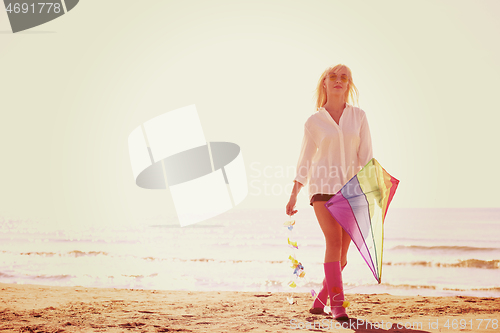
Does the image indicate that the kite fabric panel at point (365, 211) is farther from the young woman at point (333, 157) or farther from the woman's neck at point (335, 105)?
the woman's neck at point (335, 105)

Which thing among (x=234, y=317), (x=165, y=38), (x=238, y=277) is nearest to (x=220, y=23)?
(x=165, y=38)

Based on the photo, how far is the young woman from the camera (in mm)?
3029

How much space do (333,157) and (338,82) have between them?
0.62 metres

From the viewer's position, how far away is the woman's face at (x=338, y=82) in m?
3.18

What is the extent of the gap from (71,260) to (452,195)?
80.1 feet

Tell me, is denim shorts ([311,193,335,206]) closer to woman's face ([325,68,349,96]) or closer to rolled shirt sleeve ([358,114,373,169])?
rolled shirt sleeve ([358,114,373,169])

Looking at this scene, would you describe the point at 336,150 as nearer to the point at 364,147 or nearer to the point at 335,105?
the point at 364,147

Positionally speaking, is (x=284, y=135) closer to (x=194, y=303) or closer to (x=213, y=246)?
(x=213, y=246)

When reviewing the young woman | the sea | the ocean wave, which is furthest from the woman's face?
the ocean wave

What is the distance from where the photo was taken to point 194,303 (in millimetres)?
4062

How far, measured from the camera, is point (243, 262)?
Result: 948cm

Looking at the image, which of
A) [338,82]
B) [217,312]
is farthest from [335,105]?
[217,312]

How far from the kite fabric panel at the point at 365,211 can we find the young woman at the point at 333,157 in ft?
0.35

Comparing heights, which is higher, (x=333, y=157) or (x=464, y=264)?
(x=333, y=157)
